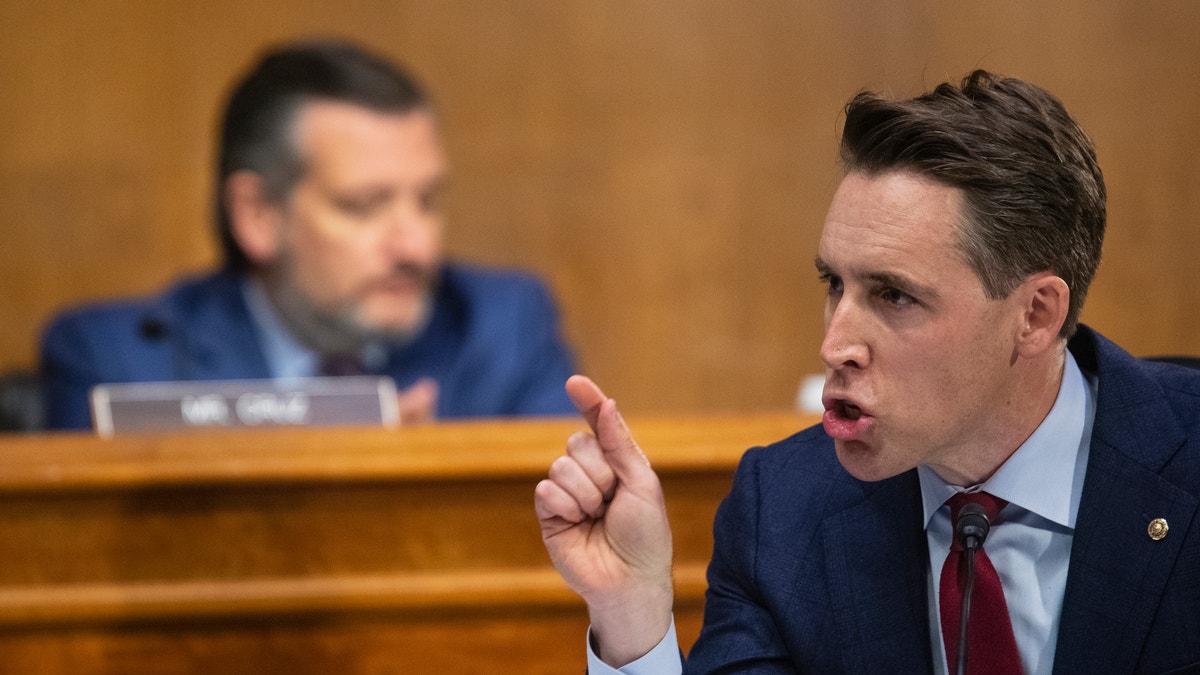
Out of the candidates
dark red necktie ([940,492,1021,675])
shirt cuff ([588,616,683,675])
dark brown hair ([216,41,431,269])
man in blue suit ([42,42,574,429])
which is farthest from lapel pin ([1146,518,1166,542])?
dark brown hair ([216,41,431,269])

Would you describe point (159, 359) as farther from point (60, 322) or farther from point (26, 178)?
point (26, 178)

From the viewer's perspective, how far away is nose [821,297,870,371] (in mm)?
1129

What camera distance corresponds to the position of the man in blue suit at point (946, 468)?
1.12 m

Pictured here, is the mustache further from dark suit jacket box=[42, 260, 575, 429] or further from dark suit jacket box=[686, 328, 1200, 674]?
dark suit jacket box=[686, 328, 1200, 674]

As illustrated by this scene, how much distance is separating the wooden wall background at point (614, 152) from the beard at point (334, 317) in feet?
1.30

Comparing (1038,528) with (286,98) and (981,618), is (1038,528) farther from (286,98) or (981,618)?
(286,98)

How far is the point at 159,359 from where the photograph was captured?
3.48 metres

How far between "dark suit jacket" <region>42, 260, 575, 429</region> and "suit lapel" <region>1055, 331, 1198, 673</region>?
234 cm

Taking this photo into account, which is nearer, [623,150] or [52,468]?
[52,468]

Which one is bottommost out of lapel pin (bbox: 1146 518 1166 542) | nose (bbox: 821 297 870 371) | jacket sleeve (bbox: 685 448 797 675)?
jacket sleeve (bbox: 685 448 797 675)

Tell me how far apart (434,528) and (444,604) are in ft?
0.42

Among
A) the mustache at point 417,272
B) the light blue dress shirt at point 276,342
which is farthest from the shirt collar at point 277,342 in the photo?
the mustache at point 417,272

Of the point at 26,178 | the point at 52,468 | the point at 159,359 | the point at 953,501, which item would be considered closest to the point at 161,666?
the point at 52,468

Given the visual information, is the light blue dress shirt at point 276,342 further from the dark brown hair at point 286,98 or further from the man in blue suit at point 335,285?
the dark brown hair at point 286,98
